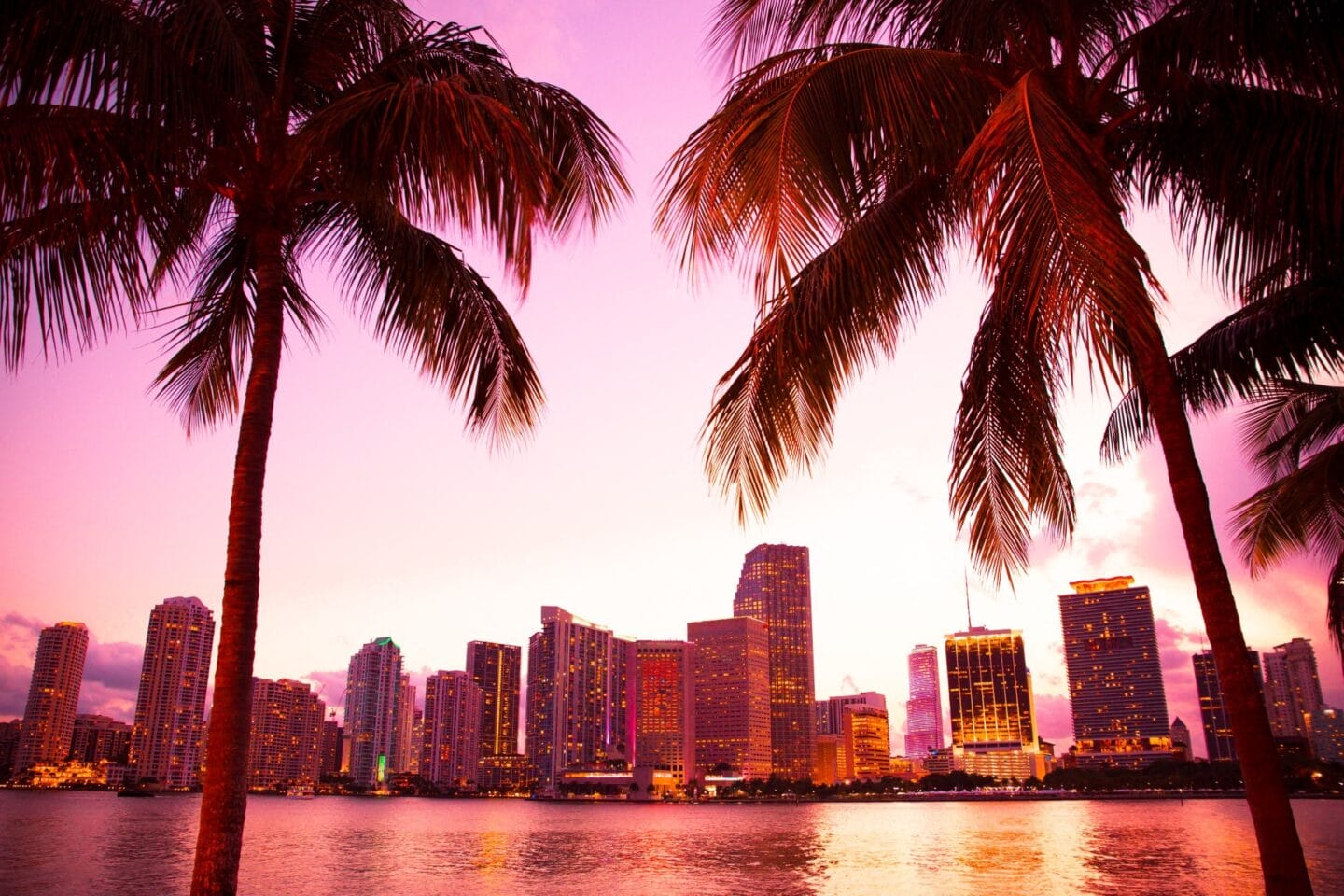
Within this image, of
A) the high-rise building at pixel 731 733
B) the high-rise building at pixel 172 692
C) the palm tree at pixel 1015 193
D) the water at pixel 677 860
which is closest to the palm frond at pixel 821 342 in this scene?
the palm tree at pixel 1015 193

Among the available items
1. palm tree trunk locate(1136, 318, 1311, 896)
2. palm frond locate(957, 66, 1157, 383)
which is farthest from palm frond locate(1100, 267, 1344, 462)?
palm frond locate(957, 66, 1157, 383)

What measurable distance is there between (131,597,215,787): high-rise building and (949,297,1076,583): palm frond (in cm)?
17328

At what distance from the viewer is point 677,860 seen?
39906 mm

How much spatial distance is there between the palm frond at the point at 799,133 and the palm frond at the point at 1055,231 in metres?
0.84

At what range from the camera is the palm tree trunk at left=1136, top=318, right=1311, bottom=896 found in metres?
3.75

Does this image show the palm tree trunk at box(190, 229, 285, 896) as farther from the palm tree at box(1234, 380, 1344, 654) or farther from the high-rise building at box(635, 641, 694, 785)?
the high-rise building at box(635, 641, 694, 785)

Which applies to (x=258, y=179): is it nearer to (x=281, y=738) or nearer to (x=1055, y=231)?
(x=1055, y=231)

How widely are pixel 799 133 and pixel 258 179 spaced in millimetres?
3351

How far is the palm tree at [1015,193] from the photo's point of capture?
3521 mm

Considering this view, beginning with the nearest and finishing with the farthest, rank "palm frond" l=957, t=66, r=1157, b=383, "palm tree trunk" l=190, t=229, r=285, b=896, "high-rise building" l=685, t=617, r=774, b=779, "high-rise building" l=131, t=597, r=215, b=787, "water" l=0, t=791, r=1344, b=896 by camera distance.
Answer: "palm frond" l=957, t=66, r=1157, b=383, "palm tree trunk" l=190, t=229, r=285, b=896, "water" l=0, t=791, r=1344, b=896, "high-rise building" l=131, t=597, r=215, b=787, "high-rise building" l=685, t=617, r=774, b=779

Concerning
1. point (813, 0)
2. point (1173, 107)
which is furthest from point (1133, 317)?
point (813, 0)

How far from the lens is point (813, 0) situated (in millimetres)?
5066

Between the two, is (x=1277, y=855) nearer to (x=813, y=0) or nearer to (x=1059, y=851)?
(x=813, y=0)

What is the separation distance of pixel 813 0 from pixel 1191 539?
3.44 meters
